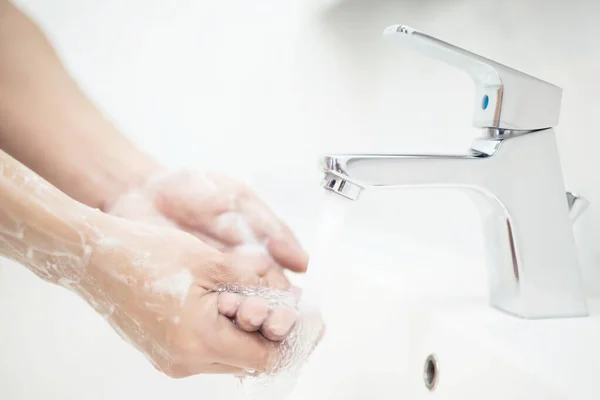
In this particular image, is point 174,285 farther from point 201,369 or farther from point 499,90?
point 499,90

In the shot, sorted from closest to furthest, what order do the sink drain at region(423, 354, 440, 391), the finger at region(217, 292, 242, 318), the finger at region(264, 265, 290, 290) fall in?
the sink drain at region(423, 354, 440, 391)
the finger at region(217, 292, 242, 318)
the finger at region(264, 265, 290, 290)

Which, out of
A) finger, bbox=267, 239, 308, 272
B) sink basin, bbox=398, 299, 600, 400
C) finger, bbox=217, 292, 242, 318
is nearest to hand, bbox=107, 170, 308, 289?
finger, bbox=267, 239, 308, 272

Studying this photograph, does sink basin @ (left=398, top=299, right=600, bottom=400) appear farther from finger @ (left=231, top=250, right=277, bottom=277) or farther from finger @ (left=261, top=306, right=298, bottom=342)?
finger @ (left=231, top=250, right=277, bottom=277)

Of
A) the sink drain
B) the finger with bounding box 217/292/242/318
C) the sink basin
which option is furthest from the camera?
the finger with bounding box 217/292/242/318

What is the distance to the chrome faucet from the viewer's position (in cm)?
43

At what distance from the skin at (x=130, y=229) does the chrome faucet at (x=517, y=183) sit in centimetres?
20

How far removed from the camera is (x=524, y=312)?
0.46 metres

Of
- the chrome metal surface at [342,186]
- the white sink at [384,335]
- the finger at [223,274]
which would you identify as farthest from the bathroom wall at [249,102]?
the chrome metal surface at [342,186]

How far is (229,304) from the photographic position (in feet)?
1.81

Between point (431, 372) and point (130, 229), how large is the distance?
331mm

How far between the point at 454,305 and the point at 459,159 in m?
0.13

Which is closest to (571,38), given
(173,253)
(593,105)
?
(593,105)

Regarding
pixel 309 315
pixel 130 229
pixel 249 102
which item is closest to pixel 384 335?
pixel 309 315

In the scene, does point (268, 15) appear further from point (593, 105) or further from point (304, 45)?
point (593, 105)
